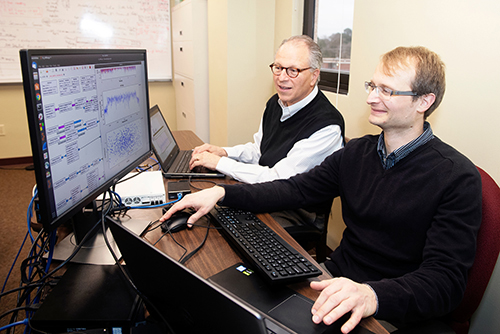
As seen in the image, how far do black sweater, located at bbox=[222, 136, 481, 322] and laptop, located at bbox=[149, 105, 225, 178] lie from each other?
40 centimetres

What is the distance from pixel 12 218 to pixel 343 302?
2.98 meters

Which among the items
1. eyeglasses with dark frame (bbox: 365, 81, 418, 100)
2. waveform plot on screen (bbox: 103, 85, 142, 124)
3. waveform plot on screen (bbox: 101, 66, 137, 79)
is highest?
waveform plot on screen (bbox: 101, 66, 137, 79)

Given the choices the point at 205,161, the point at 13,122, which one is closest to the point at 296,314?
the point at 205,161

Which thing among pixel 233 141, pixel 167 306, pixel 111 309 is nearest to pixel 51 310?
pixel 111 309

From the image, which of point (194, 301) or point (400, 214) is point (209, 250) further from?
point (400, 214)

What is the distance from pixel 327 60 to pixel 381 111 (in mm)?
1428

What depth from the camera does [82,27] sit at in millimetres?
3816

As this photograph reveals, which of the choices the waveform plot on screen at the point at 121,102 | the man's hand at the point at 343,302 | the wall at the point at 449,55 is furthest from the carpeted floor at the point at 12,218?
the wall at the point at 449,55

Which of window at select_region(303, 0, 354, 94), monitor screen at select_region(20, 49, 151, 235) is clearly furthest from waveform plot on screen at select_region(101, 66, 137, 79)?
window at select_region(303, 0, 354, 94)

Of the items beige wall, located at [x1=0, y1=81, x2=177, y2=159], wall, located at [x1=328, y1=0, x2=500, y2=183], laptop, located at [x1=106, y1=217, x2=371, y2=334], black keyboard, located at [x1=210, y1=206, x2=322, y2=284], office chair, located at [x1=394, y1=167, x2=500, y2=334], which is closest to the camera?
laptop, located at [x1=106, y1=217, x2=371, y2=334]

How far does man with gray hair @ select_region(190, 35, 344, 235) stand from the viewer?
148cm

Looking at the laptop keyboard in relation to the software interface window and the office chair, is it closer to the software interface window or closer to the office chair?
the software interface window

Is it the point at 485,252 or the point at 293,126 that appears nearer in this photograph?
the point at 485,252

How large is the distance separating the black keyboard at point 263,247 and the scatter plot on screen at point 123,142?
326 mm
